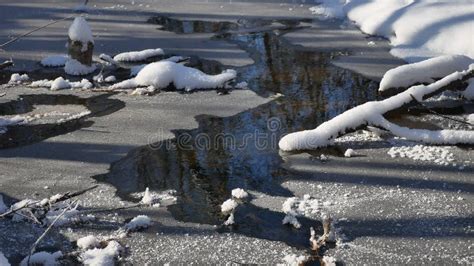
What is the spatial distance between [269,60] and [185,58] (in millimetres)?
1320

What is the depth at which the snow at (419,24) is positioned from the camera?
9.73 m

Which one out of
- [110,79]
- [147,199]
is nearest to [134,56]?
[110,79]

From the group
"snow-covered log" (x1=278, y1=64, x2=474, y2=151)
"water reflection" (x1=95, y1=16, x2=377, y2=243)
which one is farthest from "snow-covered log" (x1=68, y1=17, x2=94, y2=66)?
"snow-covered log" (x1=278, y1=64, x2=474, y2=151)

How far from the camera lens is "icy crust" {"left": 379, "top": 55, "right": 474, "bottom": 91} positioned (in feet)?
25.3

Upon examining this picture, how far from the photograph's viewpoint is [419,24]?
1056 centimetres

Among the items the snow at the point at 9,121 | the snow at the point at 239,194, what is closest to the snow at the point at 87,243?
the snow at the point at 239,194

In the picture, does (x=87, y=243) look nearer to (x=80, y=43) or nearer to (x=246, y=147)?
(x=246, y=147)

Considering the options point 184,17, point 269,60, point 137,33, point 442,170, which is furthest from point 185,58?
point 442,170

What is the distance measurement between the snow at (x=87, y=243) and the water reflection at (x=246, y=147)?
2.39 feet

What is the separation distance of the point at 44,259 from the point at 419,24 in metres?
8.01

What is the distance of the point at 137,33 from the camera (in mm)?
11688

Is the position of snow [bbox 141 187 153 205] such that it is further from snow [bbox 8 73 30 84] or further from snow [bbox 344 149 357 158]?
snow [bbox 8 73 30 84]

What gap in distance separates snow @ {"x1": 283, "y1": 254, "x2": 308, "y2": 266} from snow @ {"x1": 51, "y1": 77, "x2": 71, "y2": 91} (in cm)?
514

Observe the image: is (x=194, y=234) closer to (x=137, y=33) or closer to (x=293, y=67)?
(x=293, y=67)
